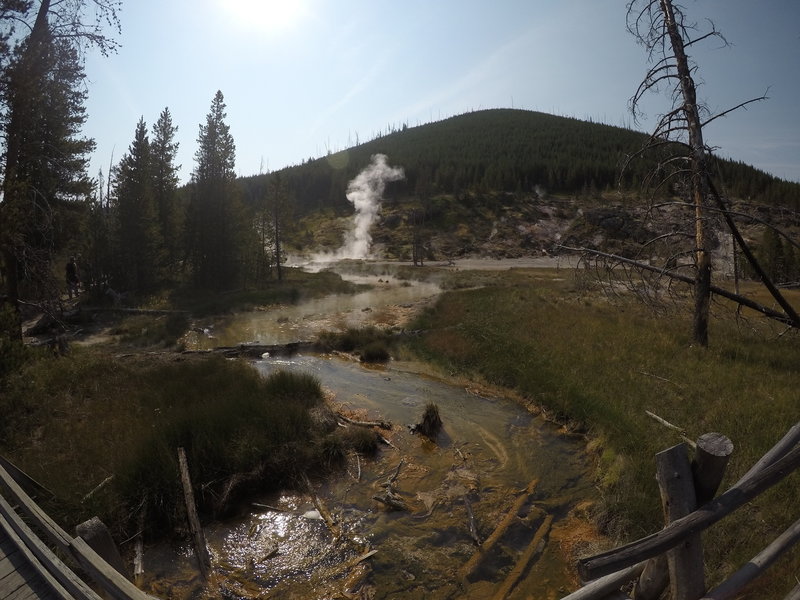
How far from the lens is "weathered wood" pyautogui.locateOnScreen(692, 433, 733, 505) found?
3080 mm

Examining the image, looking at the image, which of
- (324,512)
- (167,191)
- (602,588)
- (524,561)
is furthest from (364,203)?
(602,588)

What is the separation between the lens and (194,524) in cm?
668

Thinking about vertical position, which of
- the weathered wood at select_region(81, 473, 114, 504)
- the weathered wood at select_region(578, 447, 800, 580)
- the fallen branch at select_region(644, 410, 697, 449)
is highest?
the weathered wood at select_region(578, 447, 800, 580)

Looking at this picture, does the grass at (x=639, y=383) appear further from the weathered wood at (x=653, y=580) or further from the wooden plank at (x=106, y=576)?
the wooden plank at (x=106, y=576)

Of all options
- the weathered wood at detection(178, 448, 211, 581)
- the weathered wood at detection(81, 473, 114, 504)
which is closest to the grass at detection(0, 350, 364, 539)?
the weathered wood at detection(81, 473, 114, 504)

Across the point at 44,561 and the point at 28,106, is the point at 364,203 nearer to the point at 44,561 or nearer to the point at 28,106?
the point at 28,106

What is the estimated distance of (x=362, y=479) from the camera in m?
8.85

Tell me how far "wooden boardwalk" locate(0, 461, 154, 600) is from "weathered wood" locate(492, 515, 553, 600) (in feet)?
15.0

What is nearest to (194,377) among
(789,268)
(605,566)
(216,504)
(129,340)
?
(216,504)

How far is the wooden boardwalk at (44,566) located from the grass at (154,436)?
1.96m

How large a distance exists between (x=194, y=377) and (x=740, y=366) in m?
15.0

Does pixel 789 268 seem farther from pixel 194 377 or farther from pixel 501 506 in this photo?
pixel 194 377

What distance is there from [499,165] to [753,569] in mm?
113664

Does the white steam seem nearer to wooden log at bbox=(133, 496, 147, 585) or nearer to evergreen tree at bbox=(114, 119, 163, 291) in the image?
evergreen tree at bbox=(114, 119, 163, 291)
